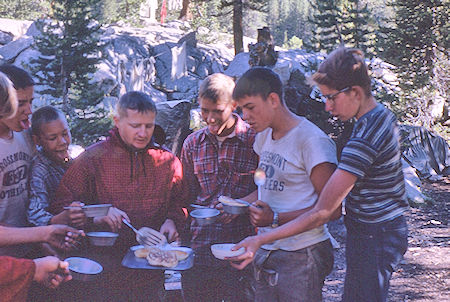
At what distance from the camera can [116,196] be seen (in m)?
2.98

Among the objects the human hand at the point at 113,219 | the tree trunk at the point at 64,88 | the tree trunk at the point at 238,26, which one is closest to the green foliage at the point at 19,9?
the tree trunk at the point at 238,26

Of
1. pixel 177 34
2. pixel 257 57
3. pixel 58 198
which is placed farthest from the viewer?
pixel 177 34

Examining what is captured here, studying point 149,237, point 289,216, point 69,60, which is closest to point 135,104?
point 149,237

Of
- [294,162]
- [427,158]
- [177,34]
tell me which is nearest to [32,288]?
[294,162]

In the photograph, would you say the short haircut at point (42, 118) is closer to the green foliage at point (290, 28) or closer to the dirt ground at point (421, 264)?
the dirt ground at point (421, 264)

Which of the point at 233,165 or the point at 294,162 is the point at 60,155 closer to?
the point at 233,165

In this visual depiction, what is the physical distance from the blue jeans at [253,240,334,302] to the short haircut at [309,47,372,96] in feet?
3.00

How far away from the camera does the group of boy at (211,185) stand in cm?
256

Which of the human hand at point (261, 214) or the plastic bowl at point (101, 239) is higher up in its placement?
the human hand at point (261, 214)

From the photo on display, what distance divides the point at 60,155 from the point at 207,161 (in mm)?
991

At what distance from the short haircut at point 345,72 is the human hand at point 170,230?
133cm

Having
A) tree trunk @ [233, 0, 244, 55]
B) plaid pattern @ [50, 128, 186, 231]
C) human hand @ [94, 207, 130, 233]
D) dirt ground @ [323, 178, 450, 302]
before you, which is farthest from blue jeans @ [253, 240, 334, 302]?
tree trunk @ [233, 0, 244, 55]

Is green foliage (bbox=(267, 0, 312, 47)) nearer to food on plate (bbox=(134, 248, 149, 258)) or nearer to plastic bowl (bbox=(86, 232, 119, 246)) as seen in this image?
food on plate (bbox=(134, 248, 149, 258))

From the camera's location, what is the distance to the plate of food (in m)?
2.52
